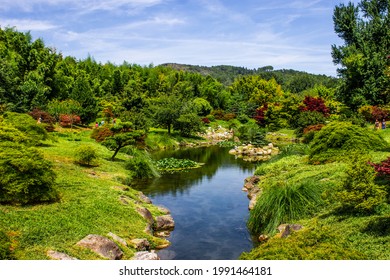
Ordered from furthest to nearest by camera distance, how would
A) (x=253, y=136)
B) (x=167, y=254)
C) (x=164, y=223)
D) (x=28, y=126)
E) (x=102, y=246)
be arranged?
1. (x=253, y=136)
2. (x=28, y=126)
3. (x=164, y=223)
4. (x=167, y=254)
5. (x=102, y=246)

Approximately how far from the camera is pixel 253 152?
120 feet

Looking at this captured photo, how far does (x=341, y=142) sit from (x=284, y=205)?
842cm

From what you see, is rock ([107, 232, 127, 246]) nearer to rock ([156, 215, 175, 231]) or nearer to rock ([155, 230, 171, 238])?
rock ([155, 230, 171, 238])

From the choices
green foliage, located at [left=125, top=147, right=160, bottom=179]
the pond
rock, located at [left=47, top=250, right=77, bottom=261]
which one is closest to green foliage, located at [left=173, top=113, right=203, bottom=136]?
the pond

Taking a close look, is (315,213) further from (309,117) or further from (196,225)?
(309,117)

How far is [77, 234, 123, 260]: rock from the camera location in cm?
977

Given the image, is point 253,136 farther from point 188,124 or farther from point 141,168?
point 141,168

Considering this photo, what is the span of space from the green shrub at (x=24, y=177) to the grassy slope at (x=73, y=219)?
43 centimetres

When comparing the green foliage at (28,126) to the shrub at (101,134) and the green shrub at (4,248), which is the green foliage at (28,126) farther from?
the green shrub at (4,248)

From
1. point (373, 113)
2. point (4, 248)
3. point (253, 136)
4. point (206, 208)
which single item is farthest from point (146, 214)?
point (253, 136)

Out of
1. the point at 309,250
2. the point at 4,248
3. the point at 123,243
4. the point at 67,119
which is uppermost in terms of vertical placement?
the point at 67,119

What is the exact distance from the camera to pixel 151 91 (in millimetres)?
70312
